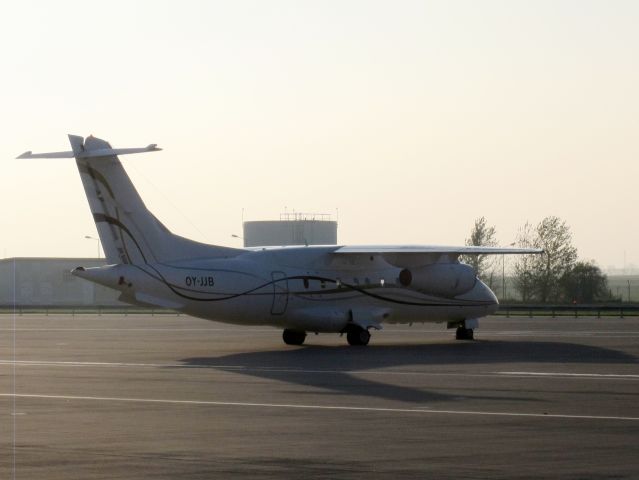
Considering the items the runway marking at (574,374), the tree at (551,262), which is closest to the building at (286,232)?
the tree at (551,262)

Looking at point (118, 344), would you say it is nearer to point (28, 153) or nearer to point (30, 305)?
point (28, 153)

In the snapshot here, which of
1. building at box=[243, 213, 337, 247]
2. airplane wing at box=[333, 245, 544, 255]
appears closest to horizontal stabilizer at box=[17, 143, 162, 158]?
airplane wing at box=[333, 245, 544, 255]

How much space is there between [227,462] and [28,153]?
26.4 metres

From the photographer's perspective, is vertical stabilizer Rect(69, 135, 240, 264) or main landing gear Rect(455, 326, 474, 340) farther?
main landing gear Rect(455, 326, 474, 340)

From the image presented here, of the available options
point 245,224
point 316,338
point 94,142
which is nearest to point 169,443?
point 94,142

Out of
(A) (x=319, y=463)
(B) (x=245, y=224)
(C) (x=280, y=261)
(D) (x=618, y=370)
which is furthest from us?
(B) (x=245, y=224)

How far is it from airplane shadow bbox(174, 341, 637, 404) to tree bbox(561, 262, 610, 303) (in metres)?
69.3

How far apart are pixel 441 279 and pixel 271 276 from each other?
7.77 meters

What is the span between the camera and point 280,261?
44.0m

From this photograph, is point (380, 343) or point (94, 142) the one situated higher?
point (94, 142)

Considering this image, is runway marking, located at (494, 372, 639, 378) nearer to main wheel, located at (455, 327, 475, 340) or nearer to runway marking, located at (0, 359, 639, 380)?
runway marking, located at (0, 359, 639, 380)

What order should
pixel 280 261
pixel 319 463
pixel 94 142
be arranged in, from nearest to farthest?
1. pixel 319 463
2. pixel 94 142
3. pixel 280 261

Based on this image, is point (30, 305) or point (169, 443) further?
point (30, 305)

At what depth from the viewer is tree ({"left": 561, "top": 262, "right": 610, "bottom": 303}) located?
114m
